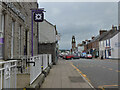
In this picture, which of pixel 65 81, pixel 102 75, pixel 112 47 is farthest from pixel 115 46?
pixel 65 81

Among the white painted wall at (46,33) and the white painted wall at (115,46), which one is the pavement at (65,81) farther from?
the white painted wall at (115,46)

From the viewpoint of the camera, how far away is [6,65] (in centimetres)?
327

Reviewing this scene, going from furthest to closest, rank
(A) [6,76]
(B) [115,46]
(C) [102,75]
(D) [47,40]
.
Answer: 1. (B) [115,46]
2. (D) [47,40]
3. (C) [102,75]
4. (A) [6,76]

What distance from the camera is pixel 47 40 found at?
2028cm

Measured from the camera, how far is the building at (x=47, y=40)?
19.8m

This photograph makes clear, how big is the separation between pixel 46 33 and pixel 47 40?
129cm

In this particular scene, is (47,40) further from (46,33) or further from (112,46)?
(112,46)

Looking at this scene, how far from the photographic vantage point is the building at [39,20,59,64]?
778 inches

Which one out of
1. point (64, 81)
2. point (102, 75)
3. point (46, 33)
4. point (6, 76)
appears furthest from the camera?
point (46, 33)

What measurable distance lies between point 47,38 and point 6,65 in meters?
17.2

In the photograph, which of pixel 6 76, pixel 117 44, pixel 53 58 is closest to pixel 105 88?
pixel 6 76

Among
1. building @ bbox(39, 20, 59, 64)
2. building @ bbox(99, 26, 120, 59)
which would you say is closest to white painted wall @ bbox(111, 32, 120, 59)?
building @ bbox(99, 26, 120, 59)

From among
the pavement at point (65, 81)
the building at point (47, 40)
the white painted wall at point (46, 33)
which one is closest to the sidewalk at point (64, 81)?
the pavement at point (65, 81)

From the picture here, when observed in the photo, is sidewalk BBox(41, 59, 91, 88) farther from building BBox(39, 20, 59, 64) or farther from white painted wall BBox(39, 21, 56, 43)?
white painted wall BBox(39, 21, 56, 43)
